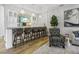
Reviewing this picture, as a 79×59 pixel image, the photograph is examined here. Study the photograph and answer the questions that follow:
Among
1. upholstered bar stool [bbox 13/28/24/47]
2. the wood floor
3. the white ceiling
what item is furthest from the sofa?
upholstered bar stool [bbox 13/28/24/47]

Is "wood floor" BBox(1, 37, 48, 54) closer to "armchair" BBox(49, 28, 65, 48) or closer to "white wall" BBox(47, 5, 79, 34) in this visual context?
"armchair" BBox(49, 28, 65, 48)

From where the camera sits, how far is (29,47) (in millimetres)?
2521

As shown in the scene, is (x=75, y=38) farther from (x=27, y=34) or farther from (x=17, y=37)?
(x=17, y=37)

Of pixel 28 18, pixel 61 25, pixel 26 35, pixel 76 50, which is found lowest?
pixel 76 50

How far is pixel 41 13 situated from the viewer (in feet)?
8.13

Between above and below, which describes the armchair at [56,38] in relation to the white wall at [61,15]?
below

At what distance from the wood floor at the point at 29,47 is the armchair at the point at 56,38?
140 mm

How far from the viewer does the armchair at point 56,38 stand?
2498 mm

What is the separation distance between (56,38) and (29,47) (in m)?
0.62

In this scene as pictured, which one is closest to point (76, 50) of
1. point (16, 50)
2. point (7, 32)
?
point (16, 50)

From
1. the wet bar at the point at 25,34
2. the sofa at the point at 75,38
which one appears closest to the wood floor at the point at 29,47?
the wet bar at the point at 25,34

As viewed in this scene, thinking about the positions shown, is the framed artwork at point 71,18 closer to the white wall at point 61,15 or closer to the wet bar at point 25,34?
the white wall at point 61,15

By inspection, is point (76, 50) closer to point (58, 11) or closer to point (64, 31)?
point (64, 31)
